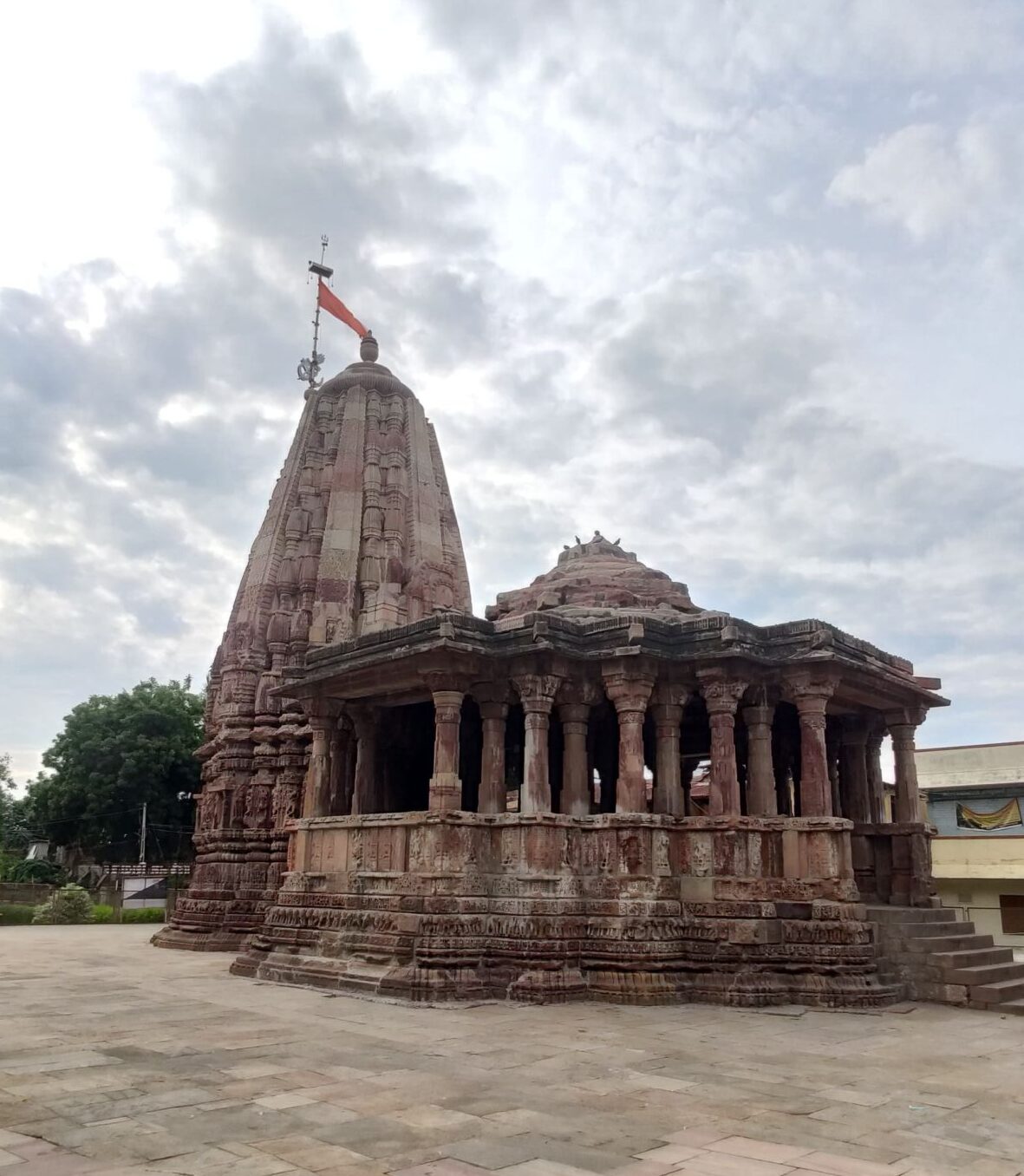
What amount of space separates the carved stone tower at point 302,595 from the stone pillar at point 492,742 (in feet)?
24.1

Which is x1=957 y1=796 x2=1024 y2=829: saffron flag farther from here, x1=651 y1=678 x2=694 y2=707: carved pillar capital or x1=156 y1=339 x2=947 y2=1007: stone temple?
x1=651 y1=678 x2=694 y2=707: carved pillar capital

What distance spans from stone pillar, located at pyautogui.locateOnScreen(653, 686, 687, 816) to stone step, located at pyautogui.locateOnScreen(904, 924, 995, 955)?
140 inches

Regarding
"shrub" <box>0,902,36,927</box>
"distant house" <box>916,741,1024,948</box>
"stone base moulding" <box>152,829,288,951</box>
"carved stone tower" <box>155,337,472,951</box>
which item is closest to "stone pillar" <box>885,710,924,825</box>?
"distant house" <box>916,741,1024,948</box>

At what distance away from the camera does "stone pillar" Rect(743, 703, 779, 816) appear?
14227 mm

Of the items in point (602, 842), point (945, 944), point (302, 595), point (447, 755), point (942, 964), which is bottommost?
point (942, 964)

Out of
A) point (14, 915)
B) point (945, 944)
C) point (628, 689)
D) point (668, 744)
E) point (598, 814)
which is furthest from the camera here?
point (14, 915)

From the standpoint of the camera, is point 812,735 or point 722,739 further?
point 722,739

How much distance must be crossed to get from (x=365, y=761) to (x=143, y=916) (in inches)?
904

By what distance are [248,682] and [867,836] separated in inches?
551

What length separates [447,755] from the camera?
1396 centimetres

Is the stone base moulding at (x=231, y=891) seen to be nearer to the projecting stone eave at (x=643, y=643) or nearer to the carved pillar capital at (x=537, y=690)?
Result: the projecting stone eave at (x=643, y=643)

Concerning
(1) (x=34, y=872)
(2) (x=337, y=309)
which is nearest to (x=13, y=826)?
(1) (x=34, y=872)

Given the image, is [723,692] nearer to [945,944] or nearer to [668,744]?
[668,744]

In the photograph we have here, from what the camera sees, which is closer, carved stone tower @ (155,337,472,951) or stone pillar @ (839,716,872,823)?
stone pillar @ (839,716,872,823)
